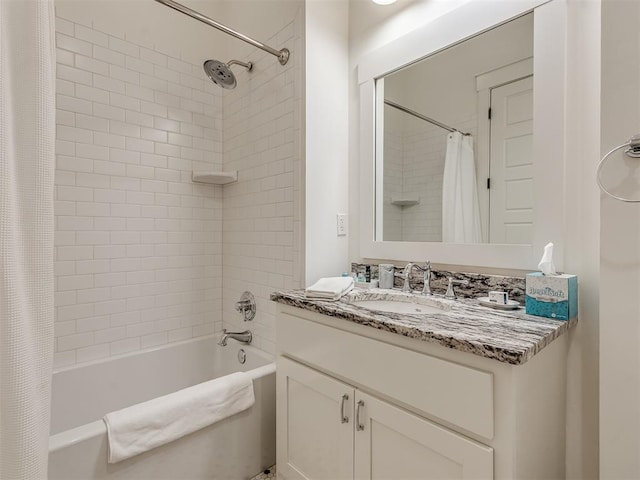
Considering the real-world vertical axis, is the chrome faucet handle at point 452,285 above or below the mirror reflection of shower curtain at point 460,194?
below

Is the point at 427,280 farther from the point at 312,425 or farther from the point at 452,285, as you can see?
the point at 312,425

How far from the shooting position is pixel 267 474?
174cm

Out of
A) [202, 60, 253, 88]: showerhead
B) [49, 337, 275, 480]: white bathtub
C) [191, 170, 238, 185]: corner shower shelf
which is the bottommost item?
[49, 337, 275, 480]: white bathtub

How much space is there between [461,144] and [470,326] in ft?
2.88

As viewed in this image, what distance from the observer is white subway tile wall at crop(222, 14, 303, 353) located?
76.3 inches

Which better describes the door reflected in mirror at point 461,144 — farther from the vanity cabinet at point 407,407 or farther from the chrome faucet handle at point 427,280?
the vanity cabinet at point 407,407

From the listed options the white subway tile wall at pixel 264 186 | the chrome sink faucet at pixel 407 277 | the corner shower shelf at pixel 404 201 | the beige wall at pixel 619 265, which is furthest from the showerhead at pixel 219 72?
the beige wall at pixel 619 265

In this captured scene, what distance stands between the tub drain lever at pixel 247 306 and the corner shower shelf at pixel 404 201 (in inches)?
40.7

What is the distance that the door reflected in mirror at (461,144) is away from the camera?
1414mm

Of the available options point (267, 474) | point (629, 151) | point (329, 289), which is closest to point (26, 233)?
point (329, 289)

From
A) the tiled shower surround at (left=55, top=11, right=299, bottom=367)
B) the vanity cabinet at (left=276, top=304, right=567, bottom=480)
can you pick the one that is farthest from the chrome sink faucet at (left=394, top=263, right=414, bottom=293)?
the tiled shower surround at (left=55, top=11, right=299, bottom=367)

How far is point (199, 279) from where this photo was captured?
242cm

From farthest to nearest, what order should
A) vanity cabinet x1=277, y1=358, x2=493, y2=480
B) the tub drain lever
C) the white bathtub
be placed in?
the tub drain lever
the white bathtub
vanity cabinet x1=277, y1=358, x2=493, y2=480

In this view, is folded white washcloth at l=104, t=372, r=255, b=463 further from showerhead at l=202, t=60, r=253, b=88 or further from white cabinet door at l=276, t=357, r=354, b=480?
showerhead at l=202, t=60, r=253, b=88
